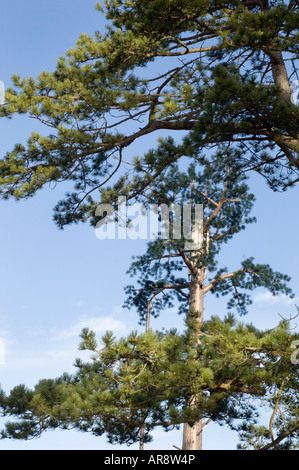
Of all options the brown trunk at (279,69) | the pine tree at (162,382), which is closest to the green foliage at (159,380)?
the pine tree at (162,382)

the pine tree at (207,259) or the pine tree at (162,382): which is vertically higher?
the pine tree at (207,259)

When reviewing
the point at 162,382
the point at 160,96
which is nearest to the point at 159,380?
the point at 162,382

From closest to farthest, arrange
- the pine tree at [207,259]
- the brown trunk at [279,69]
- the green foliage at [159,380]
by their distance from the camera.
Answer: the green foliage at [159,380], the brown trunk at [279,69], the pine tree at [207,259]

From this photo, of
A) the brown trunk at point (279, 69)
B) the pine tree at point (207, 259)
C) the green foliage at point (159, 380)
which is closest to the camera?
the green foliage at point (159, 380)

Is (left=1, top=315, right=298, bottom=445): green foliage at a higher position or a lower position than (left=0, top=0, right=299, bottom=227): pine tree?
lower

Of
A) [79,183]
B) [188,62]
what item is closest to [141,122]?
[188,62]

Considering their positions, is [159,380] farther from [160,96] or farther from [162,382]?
[160,96]

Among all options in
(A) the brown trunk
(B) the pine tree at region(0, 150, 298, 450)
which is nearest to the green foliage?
(B) the pine tree at region(0, 150, 298, 450)

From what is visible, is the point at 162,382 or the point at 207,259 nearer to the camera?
the point at 162,382

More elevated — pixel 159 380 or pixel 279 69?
pixel 279 69

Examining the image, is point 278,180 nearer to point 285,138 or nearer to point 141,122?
point 285,138

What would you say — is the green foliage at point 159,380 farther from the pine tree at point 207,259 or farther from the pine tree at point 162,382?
the pine tree at point 207,259

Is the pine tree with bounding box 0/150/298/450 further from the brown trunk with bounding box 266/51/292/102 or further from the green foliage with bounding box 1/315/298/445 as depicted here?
the brown trunk with bounding box 266/51/292/102

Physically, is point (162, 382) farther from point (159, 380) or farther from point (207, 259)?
point (207, 259)
